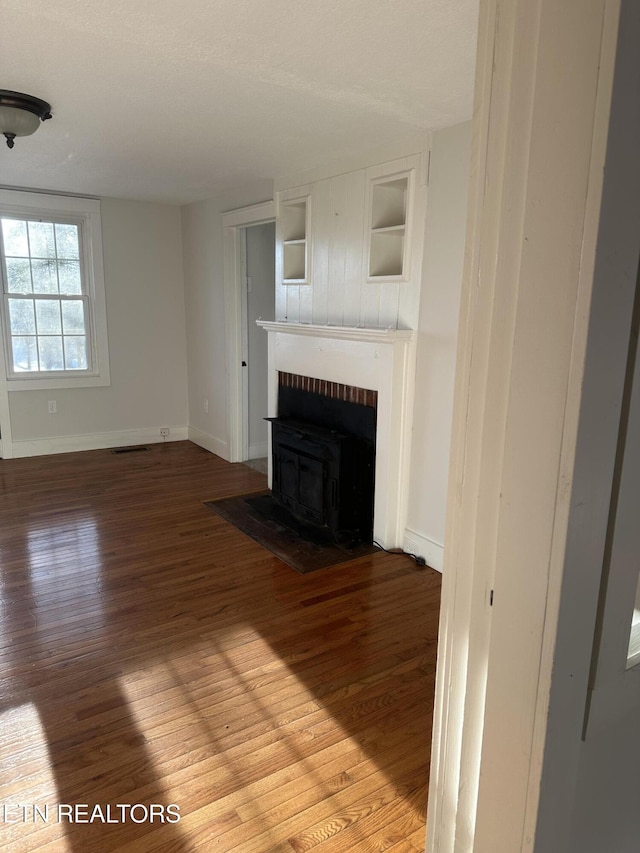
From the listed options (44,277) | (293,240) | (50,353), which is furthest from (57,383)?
(293,240)

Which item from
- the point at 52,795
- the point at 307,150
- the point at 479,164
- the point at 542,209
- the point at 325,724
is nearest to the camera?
the point at 542,209

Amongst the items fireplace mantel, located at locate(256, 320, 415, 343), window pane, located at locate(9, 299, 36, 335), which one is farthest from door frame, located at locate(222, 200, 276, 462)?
window pane, located at locate(9, 299, 36, 335)

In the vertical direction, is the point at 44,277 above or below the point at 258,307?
above

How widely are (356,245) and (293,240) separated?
2.60ft

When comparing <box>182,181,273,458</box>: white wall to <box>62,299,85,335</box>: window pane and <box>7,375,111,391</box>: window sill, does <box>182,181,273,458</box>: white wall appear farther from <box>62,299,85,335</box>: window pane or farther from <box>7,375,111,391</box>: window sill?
<box>62,299,85,335</box>: window pane

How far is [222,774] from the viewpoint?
6.13 feet

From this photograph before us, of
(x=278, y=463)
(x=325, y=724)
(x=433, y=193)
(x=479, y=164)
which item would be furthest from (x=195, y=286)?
(x=479, y=164)

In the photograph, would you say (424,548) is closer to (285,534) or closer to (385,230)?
(285,534)

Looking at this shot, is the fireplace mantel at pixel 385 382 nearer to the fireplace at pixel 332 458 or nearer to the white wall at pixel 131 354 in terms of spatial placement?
the fireplace at pixel 332 458

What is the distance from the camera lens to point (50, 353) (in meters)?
5.56

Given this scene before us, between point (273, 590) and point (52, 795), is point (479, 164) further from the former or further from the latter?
point (273, 590)

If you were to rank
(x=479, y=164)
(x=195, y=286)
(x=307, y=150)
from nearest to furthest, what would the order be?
(x=479, y=164) → (x=307, y=150) → (x=195, y=286)

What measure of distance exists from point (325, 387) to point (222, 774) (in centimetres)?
258

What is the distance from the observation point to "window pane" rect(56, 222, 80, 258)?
17.8 feet
